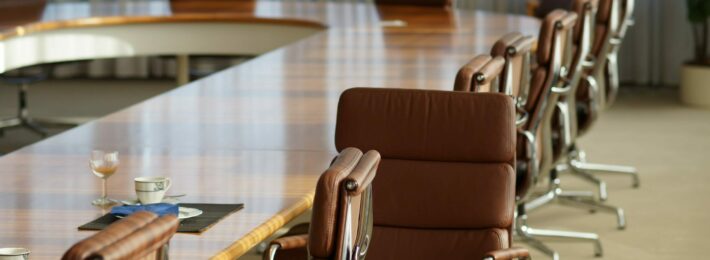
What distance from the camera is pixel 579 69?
5.24 metres

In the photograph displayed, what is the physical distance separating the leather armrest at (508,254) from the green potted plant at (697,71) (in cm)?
570

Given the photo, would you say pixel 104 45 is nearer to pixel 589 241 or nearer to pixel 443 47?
pixel 443 47

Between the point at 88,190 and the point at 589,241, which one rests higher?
the point at 88,190

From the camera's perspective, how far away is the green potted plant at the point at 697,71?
8539 millimetres

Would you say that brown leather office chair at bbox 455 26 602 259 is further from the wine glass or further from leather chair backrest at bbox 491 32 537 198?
the wine glass

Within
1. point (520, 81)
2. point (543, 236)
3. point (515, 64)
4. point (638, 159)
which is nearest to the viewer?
point (515, 64)

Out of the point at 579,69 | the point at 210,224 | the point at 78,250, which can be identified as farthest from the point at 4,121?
the point at 78,250

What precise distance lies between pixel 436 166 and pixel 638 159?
384 cm

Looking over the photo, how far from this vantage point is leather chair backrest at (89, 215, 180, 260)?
69.4 inches

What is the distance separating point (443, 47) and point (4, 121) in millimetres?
3075

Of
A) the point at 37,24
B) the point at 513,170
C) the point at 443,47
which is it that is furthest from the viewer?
the point at 37,24

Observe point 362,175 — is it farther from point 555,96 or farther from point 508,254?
point 555,96

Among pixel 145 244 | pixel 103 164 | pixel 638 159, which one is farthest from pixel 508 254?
pixel 638 159

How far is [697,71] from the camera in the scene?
8.69 m
